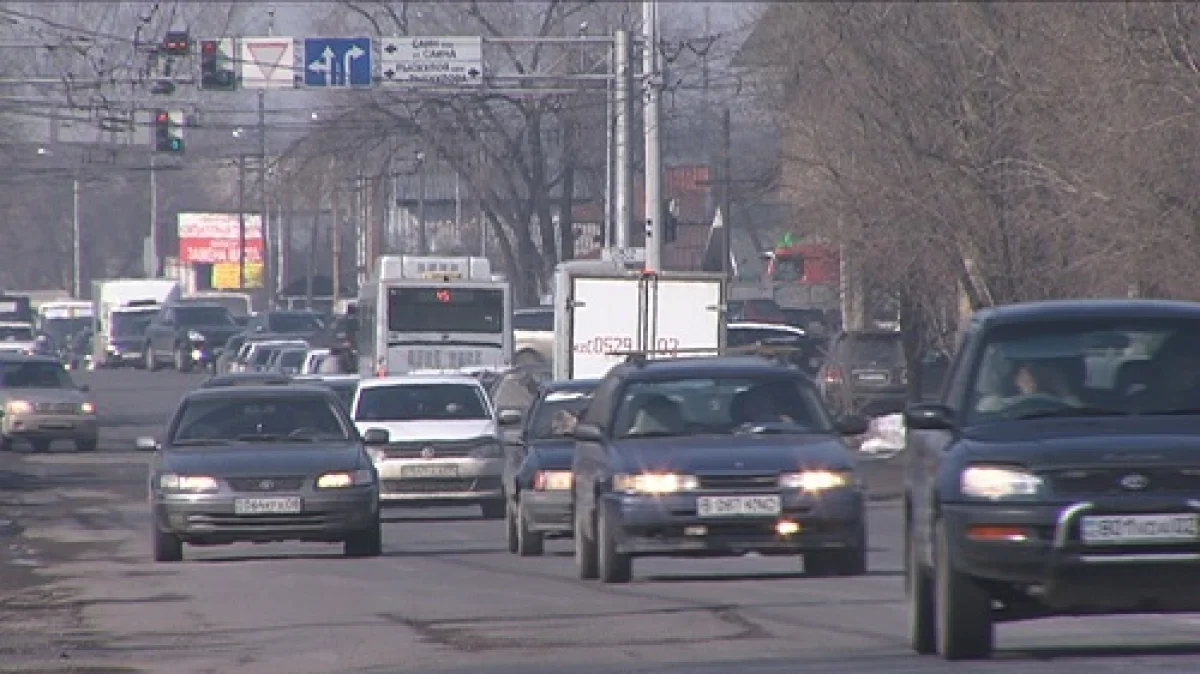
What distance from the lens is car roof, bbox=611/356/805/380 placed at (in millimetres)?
18703

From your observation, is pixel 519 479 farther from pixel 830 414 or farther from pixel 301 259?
pixel 301 259

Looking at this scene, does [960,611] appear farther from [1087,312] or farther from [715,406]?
[715,406]

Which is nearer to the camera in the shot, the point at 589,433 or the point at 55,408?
the point at 589,433

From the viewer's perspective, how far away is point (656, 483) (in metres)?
17.3

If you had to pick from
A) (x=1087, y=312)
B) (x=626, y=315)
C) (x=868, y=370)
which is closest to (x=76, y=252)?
(x=868, y=370)

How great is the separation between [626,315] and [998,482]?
2754 cm

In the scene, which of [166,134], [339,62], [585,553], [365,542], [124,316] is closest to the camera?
[585,553]

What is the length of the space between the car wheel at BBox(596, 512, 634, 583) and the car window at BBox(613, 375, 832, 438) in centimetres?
77

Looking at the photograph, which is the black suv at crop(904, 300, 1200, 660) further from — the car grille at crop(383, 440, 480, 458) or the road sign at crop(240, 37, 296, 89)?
the road sign at crop(240, 37, 296, 89)

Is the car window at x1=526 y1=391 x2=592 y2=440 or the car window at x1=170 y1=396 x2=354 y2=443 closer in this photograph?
the car window at x1=170 y1=396 x2=354 y2=443

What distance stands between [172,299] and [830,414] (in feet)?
256

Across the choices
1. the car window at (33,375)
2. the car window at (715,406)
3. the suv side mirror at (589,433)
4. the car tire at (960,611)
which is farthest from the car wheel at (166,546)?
the car window at (33,375)

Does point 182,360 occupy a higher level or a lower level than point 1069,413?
lower

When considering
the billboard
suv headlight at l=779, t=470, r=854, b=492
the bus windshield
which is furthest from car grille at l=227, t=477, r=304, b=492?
the billboard
